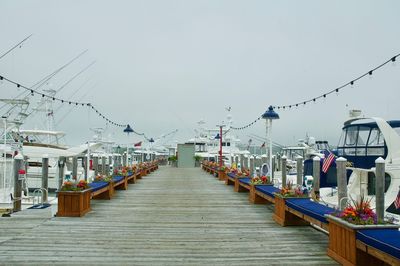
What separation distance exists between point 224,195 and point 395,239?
10.9 meters

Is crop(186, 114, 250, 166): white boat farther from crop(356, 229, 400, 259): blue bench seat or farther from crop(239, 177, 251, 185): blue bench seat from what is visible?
crop(356, 229, 400, 259): blue bench seat

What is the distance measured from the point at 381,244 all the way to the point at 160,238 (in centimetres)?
421

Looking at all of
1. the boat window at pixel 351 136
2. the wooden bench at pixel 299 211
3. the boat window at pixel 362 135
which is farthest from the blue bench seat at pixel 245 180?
the wooden bench at pixel 299 211

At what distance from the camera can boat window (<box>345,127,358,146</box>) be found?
1571cm

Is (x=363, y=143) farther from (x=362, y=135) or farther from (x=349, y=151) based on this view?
(x=349, y=151)

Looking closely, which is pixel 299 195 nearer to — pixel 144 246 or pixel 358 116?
pixel 144 246

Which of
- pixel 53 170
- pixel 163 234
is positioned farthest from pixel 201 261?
pixel 53 170

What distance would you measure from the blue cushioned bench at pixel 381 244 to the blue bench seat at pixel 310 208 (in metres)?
1.43

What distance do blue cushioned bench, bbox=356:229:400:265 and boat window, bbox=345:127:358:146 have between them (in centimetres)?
1038

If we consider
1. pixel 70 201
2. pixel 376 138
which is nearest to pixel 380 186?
pixel 70 201

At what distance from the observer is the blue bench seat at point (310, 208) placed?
7.53m

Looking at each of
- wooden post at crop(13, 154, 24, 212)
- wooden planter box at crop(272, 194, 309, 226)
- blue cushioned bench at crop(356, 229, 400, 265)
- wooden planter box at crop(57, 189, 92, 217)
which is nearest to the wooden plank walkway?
wooden planter box at crop(272, 194, 309, 226)

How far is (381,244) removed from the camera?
506 centimetres

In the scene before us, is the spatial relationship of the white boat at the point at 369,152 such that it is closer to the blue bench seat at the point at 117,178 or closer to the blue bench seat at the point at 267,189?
the blue bench seat at the point at 267,189
